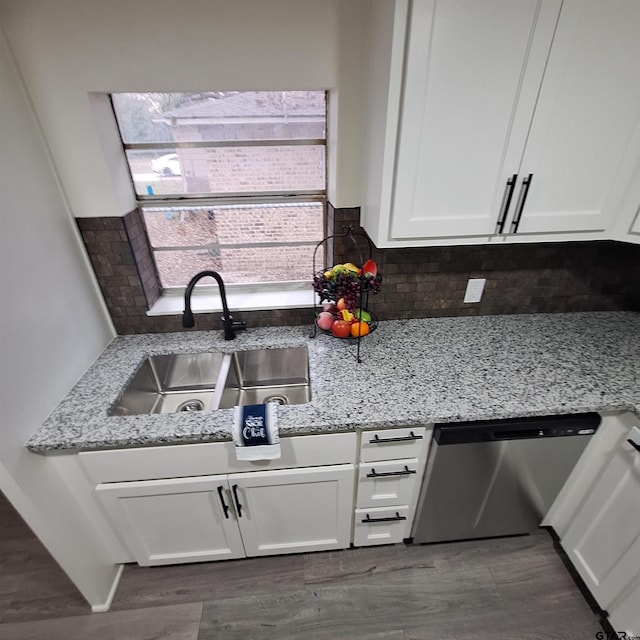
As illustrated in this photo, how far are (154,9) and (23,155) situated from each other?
647 millimetres

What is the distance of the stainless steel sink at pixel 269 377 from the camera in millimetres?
1600

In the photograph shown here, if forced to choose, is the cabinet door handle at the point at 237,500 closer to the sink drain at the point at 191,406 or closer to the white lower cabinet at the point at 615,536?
the sink drain at the point at 191,406

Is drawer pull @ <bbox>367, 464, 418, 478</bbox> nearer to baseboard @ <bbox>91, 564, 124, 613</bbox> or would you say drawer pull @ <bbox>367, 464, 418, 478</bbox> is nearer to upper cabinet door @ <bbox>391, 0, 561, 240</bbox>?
upper cabinet door @ <bbox>391, 0, 561, 240</bbox>

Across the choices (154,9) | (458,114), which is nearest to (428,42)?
(458,114)

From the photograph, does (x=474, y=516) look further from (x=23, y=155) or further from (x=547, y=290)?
(x=23, y=155)

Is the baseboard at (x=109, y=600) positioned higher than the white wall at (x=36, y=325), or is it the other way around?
the white wall at (x=36, y=325)

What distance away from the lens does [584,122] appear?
1.08 meters

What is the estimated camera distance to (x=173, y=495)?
1.27 m

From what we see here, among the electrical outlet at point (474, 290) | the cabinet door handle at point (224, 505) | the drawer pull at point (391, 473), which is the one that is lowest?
the cabinet door handle at point (224, 505)

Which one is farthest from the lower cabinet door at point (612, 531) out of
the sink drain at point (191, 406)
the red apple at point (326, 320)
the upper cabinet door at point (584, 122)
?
the sink drain at point (191, 406)

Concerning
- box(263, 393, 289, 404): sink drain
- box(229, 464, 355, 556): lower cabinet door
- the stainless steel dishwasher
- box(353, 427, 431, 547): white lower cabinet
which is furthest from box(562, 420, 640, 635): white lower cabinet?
box(263, 393, 289, 404): sink drain

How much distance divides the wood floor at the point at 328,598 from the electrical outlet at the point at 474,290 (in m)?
1.20

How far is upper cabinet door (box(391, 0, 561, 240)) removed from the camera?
3.09 ft

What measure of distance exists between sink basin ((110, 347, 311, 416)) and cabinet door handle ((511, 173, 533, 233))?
984mm
